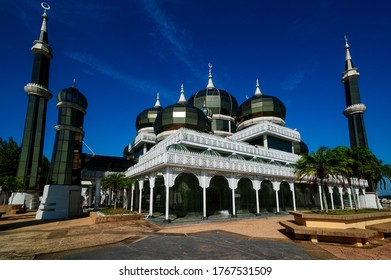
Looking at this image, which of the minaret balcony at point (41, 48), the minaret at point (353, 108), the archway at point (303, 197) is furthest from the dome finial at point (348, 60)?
the minaret balcony at point (41, 48)

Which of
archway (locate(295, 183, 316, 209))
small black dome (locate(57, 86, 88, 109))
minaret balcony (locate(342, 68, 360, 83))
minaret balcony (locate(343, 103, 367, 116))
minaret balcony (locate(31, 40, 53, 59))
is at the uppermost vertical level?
minaret balcony (locate(342, 68, 360, 83))

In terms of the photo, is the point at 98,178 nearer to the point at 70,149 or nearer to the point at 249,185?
the point at 70,149

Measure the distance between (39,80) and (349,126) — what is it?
67.3m

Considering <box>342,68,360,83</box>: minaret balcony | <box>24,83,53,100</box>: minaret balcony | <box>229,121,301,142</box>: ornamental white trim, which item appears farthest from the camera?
<box>342,68,360,83</box>: minaret balcony

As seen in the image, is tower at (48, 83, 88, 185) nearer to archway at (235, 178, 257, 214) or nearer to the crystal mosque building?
the crystal mosque building

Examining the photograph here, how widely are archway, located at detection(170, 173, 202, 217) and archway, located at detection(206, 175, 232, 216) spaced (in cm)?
188

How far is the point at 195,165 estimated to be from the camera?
20375 mm

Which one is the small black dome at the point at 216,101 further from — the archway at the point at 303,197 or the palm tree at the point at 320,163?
the palm tree at the point at 320,163

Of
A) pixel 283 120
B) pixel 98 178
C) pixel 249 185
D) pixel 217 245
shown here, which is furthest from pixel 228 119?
pixel 217 245

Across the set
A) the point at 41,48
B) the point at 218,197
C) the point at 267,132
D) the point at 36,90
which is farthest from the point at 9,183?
the point at 267,132

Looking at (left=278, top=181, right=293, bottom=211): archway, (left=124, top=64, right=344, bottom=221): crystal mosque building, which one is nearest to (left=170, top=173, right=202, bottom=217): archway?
(left=124, top=64, right=344, bottom=221): crystal mosque building

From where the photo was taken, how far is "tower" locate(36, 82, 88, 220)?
26.1 metres

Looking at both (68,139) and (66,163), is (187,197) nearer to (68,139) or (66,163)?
(66,163)

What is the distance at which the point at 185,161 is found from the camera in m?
19.8
